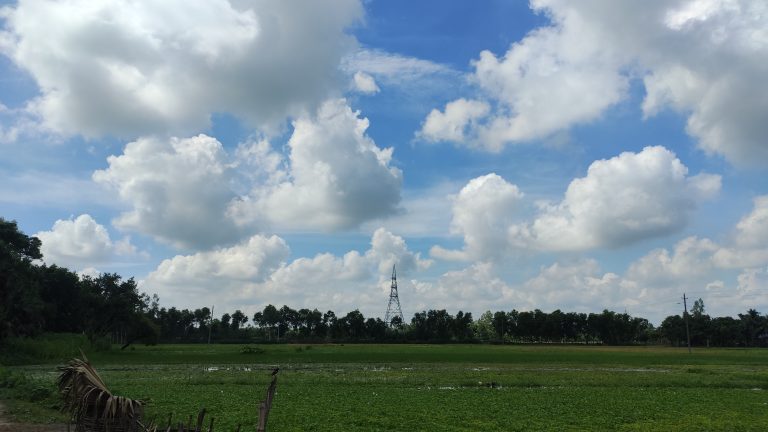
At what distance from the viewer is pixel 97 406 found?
883 centimetres

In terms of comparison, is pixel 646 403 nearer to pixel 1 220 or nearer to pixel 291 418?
pixel 291 418

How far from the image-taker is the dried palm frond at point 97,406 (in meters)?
8.74

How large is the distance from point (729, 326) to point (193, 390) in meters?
170

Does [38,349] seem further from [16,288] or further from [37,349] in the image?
[16,288]

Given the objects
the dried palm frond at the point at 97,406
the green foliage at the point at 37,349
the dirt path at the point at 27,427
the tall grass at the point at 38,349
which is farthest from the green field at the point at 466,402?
the green foliage at the point at 37,349

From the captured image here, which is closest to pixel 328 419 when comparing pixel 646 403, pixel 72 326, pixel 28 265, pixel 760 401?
pixel 646 403

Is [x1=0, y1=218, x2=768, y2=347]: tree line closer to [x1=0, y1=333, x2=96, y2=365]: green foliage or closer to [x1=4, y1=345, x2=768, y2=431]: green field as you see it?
[x1=0, y1=333, x2=96, y2=365]: green foliage

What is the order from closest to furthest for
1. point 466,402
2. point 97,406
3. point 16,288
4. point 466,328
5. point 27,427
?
point 97,406 < point 27,427 < point 466,402 < point 16,288 < point 466,328

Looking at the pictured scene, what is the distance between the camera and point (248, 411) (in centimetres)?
2162

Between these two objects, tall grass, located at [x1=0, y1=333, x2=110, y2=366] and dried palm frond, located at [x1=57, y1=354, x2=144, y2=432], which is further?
tall grass, located at [x1=0, y1=333, x2=110, y2=366]

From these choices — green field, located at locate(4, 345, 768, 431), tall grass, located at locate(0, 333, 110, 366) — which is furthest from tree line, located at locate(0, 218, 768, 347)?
green field, located at locate(4, 345, 768, 431)

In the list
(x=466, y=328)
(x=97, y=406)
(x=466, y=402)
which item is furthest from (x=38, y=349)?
(x=466, y=328)

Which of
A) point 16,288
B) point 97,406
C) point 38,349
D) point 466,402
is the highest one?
point 16,288

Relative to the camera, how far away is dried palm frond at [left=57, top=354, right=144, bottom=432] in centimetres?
874
